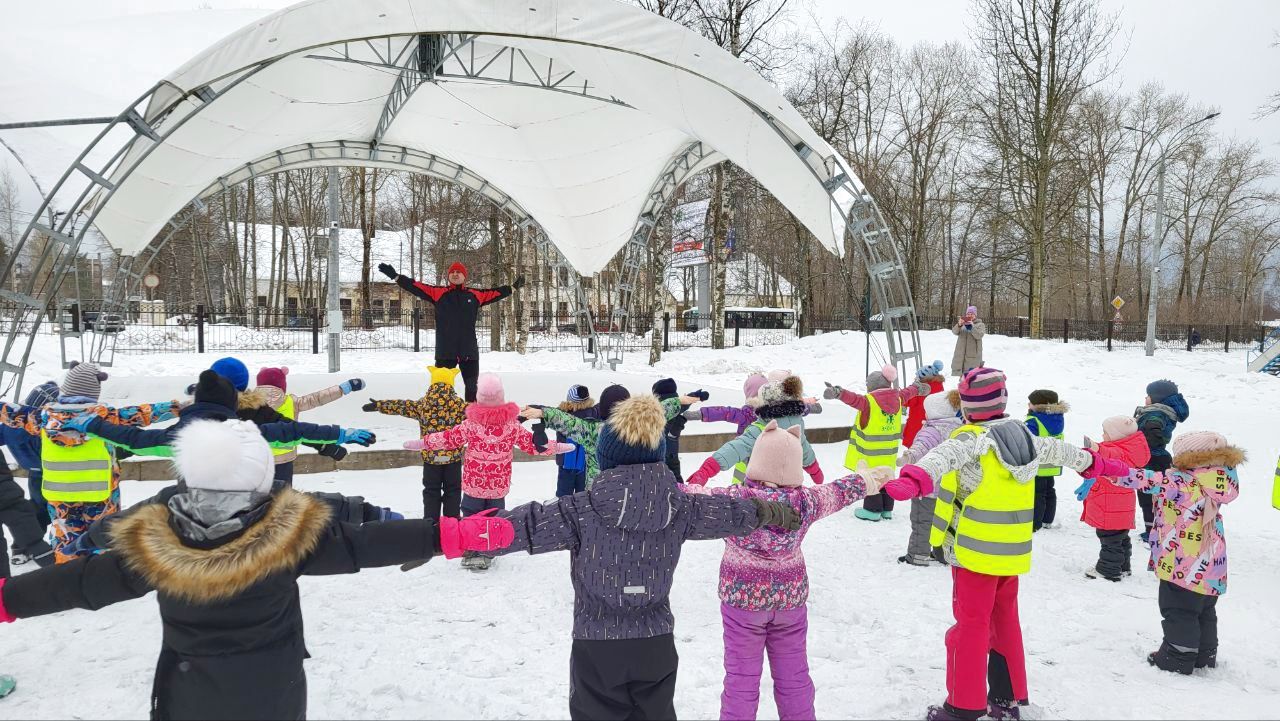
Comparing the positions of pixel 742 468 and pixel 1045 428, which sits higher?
pixel 1045 428

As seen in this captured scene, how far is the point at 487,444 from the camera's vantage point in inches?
200

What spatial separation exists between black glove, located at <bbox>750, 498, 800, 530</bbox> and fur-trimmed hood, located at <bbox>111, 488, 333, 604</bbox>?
1.53 metres

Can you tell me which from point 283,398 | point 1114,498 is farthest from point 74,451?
point 1114,498

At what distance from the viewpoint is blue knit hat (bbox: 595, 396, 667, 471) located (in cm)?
239

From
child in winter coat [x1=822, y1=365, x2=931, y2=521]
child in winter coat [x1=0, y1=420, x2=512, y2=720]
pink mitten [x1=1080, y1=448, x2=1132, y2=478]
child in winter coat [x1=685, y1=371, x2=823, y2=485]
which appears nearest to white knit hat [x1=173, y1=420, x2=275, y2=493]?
child in winter coat [x1=0, y1=420, x2=512, y2=720]

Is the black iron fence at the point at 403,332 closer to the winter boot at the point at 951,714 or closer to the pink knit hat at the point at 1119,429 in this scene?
the pink knit hat at the point at 1119,429

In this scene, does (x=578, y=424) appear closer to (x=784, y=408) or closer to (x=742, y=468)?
(x=742, y=468)

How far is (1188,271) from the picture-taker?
129 ft

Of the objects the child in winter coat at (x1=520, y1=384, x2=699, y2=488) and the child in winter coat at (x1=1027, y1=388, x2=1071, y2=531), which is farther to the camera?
the child in winter coat at (x1=1027, y1=388, x2=1071, y2=531)

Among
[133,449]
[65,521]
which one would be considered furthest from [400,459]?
[133,449]

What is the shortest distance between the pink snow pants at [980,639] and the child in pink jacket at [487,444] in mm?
2689

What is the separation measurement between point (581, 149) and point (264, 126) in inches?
190

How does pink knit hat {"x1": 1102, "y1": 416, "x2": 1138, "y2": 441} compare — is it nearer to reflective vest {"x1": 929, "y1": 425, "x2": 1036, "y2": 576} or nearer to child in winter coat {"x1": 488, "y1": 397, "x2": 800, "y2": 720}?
reflective vest {"x1": 929, "y1": 425, "x2": 1036, "y2": 576}

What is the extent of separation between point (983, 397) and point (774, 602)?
4.81 ft
